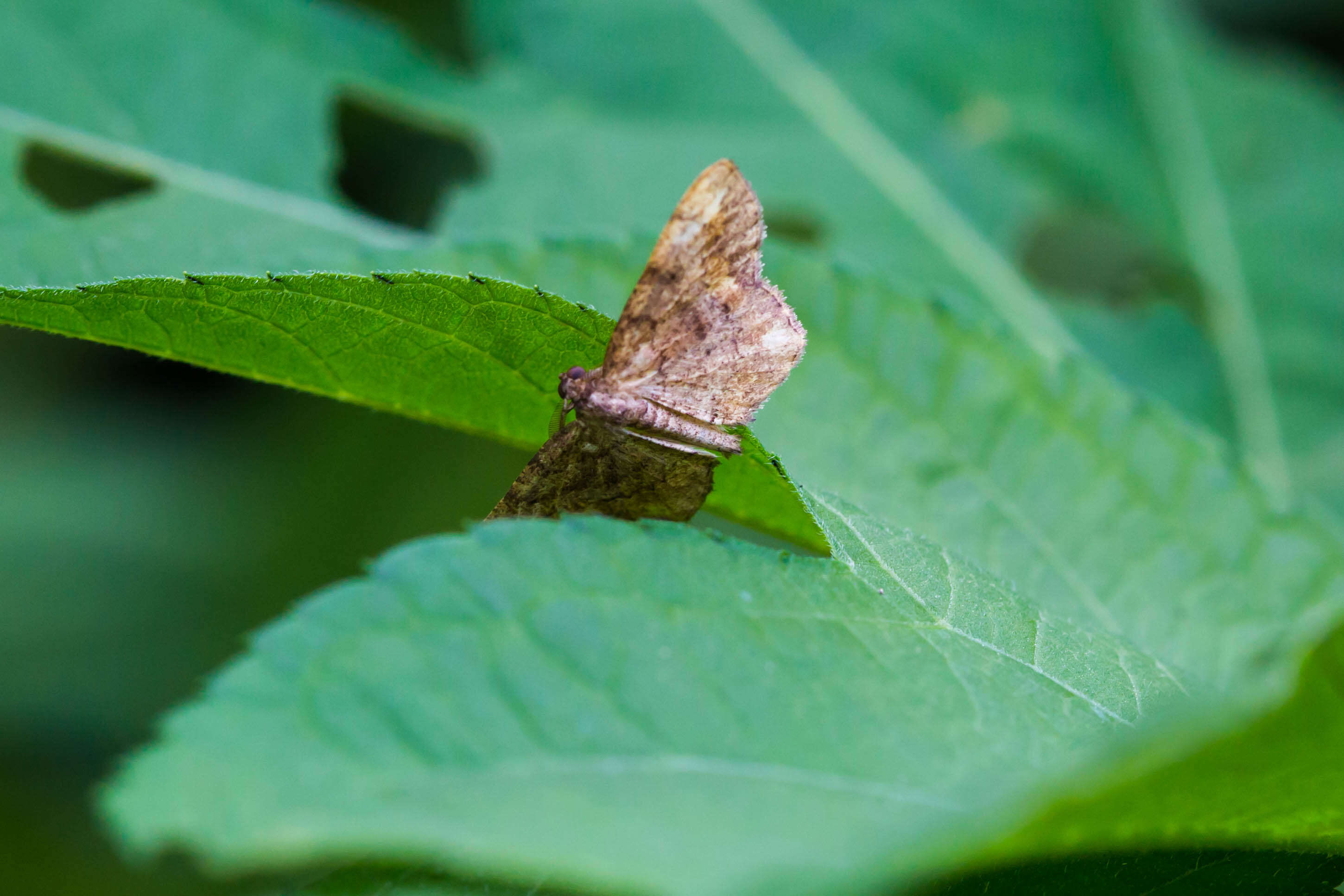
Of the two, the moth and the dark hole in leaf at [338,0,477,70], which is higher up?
the dark hole in leaf at [338,0,477,70]

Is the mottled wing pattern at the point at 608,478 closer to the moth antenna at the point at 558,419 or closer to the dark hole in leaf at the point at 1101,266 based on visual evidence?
the moth antenna at the point at 558,419

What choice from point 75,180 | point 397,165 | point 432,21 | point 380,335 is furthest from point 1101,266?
point 75,180

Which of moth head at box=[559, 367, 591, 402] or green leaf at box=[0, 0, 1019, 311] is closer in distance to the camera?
moth head at box=[559, 367, 591, 402]

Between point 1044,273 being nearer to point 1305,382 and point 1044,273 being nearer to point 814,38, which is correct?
point 1305,382

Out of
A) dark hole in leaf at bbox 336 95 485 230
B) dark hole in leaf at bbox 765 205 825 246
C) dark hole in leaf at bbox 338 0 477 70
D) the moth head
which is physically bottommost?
the moth head

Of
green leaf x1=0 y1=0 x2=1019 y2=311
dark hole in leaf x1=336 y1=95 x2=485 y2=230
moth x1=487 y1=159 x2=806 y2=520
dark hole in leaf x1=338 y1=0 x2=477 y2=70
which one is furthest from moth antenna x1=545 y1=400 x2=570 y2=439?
dark hole in leaf x1=338 y1=0 x2=477 y2=70

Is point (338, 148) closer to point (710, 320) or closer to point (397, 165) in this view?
point (397, 165)

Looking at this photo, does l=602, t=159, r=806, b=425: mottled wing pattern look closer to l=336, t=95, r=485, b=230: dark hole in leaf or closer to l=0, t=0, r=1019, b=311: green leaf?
l=0, t=0, r=1019, b=311: green leaf
